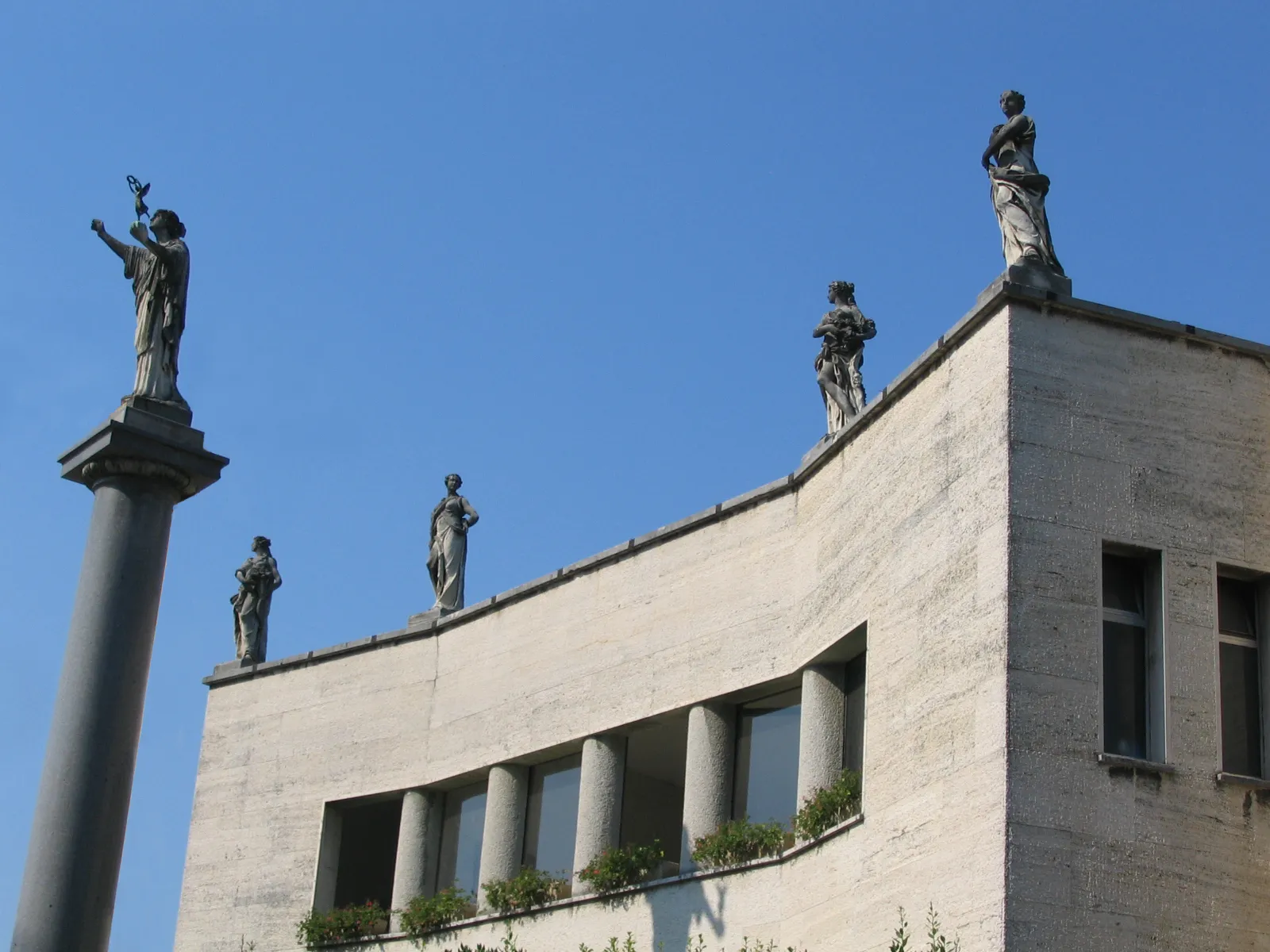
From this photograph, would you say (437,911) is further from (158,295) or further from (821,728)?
(158,295)

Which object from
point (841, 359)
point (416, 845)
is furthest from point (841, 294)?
point (416, 845)

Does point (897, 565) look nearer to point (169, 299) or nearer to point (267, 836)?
point (169, 299)

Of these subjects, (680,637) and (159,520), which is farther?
(680,637)

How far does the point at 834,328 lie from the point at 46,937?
11760 mm

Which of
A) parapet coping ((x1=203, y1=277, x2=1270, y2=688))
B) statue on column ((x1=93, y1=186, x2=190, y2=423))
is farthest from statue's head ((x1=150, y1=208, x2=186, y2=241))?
parapet coping ((x1=203, y1=277, x2=1270, y2=688))

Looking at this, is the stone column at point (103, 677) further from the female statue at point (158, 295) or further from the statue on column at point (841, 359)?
the statue on column at point (841, 359)

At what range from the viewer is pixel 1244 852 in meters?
19.6

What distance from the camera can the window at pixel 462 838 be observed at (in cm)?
3044

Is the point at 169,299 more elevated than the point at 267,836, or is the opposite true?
the point at 169,299

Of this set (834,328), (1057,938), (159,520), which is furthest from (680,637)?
(1057,938)

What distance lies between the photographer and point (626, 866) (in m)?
26.5

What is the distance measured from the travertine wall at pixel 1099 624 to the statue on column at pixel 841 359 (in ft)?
15.7

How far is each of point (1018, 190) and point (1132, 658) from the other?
5.27m

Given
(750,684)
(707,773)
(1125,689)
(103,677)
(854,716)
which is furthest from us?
(707,773)
